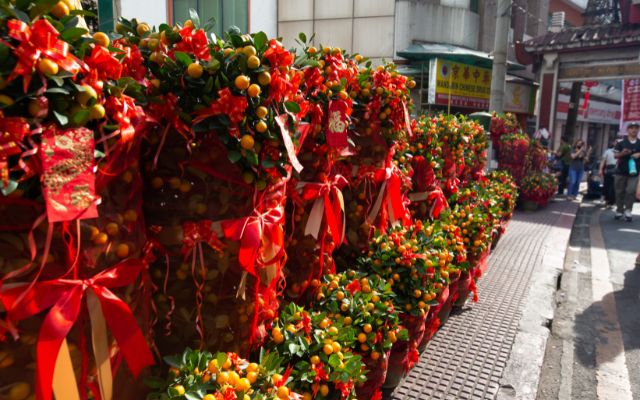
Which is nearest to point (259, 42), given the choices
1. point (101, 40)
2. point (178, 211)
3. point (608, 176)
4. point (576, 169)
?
→ point (101, 40)

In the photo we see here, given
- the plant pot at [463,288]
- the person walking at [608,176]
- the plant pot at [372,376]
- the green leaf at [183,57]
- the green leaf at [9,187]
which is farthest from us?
the person walking at [608,176]

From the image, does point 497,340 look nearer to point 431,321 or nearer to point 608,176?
point 431,321

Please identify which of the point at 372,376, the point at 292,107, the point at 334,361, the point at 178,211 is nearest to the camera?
the point at 178,211

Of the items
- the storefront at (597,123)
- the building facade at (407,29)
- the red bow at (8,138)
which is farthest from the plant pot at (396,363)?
the storefront at (597,123)

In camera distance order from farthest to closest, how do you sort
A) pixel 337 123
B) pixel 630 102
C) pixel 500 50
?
1. pixel 630 102
2. pixel 500 50
3. pixel 337 123

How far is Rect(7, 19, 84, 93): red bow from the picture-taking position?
112 cm

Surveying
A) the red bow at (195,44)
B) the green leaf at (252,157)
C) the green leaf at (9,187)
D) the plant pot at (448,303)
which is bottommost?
the plant pot at (448,303)

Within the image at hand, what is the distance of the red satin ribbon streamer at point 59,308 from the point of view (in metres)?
1.25

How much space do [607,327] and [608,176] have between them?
8127mm

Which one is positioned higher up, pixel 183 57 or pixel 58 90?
pixel 183 57

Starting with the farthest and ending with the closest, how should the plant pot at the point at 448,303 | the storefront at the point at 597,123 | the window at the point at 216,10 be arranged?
the storefront at the point at 597,123
the window at the point at 216,10
the plant pot at the point at 448,303

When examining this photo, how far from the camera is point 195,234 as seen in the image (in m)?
1.71

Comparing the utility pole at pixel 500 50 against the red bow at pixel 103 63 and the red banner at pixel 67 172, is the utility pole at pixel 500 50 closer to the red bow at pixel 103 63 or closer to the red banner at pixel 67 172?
the red bow at pixel 103 63

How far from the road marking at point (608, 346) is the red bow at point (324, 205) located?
2.57 meters
